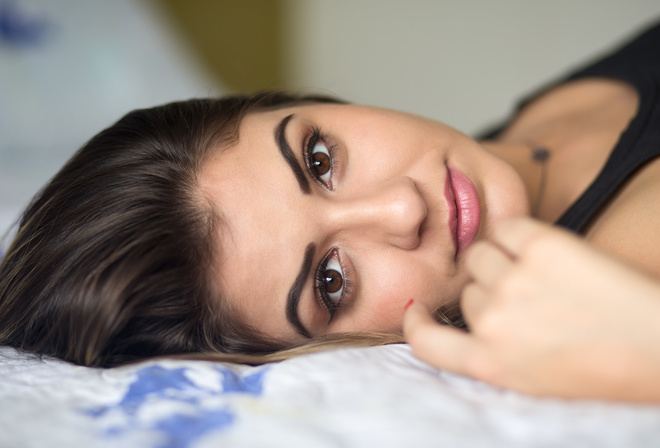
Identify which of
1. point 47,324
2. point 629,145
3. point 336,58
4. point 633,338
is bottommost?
point 47,324

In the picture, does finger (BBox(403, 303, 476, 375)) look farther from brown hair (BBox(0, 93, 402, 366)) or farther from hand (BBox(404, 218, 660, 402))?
brown hair (BBox(0, 93, 402, 366))

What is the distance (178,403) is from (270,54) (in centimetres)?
311

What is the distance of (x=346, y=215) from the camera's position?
894mm

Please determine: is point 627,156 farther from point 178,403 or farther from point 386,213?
point 178,403

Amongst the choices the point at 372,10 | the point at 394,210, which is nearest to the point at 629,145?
the point at 394,210

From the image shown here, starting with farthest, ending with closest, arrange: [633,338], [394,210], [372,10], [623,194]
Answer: [372,10] → [623,194] → [394,210] → [633,338]

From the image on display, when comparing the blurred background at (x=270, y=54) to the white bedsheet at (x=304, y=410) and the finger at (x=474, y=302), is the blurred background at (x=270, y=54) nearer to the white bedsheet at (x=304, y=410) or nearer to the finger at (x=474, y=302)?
the white bedsheet at (x=304, y=410)

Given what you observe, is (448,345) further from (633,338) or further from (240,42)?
(240,42)

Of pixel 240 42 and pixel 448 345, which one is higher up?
pixel 240 42

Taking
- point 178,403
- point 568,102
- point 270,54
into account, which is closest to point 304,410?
point 178,403

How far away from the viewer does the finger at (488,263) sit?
60 centimetres

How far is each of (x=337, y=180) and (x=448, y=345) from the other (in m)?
0.43

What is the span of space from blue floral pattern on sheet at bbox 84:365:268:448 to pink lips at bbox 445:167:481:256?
0.46 m

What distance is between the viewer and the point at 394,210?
0.86 m
